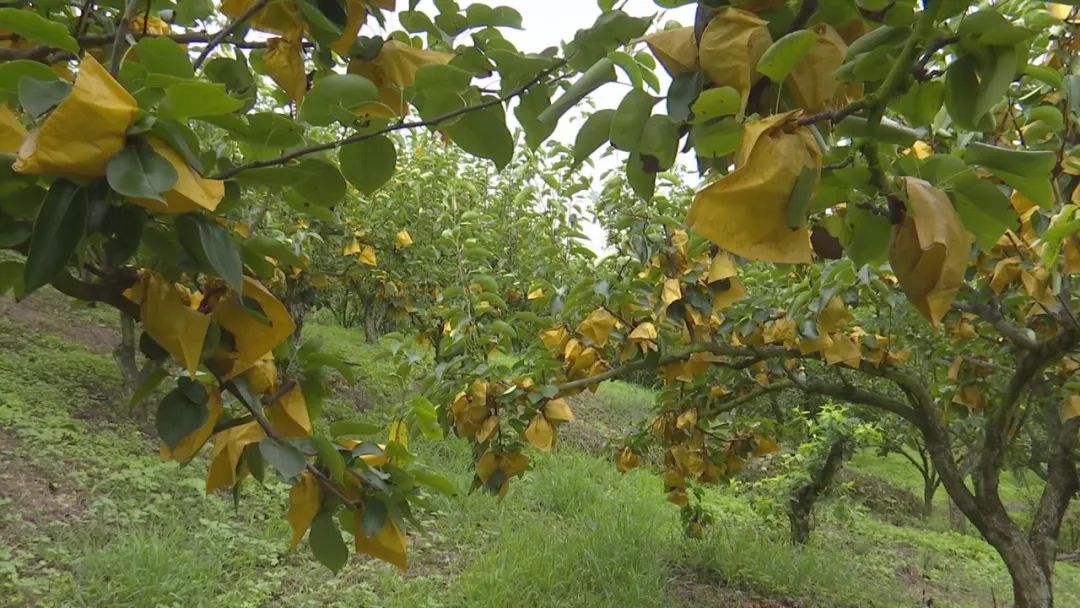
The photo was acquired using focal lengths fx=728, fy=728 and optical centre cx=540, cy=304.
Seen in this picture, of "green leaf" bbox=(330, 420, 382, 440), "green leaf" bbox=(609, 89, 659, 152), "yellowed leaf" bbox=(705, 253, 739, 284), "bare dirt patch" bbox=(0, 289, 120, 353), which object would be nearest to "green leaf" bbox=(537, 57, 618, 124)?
"green leaf" bbox=(609, 89, 659, 152)

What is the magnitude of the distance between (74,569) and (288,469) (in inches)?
95.0

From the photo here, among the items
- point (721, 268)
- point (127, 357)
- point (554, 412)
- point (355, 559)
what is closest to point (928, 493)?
point (355, 559)

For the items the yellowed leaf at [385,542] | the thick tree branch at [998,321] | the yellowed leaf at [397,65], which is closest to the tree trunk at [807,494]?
the thick tree branch at [998,321]

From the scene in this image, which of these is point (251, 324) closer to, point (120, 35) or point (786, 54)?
point (120, 35)

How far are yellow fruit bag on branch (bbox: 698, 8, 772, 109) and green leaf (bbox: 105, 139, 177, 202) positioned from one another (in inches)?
13.3

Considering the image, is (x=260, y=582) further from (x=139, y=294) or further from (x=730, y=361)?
(x=139, y=294)

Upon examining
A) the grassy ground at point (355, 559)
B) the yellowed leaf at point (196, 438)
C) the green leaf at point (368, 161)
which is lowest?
the grassy ground at point (355, 559)

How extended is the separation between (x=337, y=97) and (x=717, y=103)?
36 cm

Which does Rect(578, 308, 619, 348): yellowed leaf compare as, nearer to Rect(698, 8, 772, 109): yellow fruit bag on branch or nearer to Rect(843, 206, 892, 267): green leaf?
Rect(843, 206, 892, 267): green leaf

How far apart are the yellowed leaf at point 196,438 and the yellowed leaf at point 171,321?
4.1 inches

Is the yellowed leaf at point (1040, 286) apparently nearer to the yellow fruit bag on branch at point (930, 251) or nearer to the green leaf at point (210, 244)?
→ the yellow fruit bag on branch at point (930, 251)

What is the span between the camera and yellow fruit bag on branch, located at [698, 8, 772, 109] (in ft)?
1.45

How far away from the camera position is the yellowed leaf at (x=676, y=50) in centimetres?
47

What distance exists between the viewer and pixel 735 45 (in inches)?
17.5
